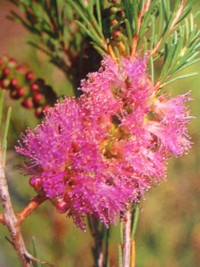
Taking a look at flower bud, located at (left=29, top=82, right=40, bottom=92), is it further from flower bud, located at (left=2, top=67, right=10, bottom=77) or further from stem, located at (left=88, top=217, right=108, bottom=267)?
stem, located at (left=88, top=217, right=108, bottom=267)

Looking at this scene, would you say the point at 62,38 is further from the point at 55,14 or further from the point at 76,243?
the point at 76,243

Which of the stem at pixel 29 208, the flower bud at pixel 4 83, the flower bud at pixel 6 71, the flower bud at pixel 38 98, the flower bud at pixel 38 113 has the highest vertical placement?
the flower bud at pixel 6 71

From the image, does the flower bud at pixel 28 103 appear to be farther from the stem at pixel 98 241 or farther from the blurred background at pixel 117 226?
the stem at pixel 98 241

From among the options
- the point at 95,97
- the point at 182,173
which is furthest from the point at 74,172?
the point at 182,173

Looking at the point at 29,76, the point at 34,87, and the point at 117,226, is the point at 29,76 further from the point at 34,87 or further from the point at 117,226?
the point at 117,226

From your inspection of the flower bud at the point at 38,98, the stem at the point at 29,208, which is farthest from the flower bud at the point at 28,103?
the stem at the point at 29,208

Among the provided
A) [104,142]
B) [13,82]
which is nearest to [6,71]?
[13,82]
